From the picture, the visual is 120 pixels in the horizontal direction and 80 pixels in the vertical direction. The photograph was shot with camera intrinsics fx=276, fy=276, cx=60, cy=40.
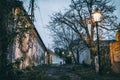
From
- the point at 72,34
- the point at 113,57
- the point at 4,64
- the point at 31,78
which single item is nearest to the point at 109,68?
the point at 113,57

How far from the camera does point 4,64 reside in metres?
14.9

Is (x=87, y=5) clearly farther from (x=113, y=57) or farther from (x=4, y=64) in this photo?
(x=4, y=64)

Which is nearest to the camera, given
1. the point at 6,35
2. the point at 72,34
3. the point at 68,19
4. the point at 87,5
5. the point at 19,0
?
the point at 6,35

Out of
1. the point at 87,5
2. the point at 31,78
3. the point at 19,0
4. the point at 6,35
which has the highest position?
the point at 87,5

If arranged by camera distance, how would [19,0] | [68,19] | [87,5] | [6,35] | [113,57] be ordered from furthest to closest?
1. [68,19]
2. [87,5]
3. [113,57]
4. [19,0]
5. [6,35]

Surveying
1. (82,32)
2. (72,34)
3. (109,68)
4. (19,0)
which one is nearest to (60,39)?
(72,34)

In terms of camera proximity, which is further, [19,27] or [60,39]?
[60,39]

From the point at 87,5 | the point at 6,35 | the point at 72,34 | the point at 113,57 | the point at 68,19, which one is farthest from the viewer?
the point at 72,34

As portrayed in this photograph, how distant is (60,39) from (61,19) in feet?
84.1

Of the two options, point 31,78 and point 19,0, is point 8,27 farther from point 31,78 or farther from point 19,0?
point 31,78

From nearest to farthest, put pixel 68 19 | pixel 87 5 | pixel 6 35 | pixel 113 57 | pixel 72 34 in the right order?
pixel 6 35, pixel 113 57, pixel 87 5, pixel 68 19, pixel 72 34

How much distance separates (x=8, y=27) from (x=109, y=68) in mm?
8486

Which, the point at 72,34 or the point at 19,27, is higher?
the point at 72,34

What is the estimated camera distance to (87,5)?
1065 inches
